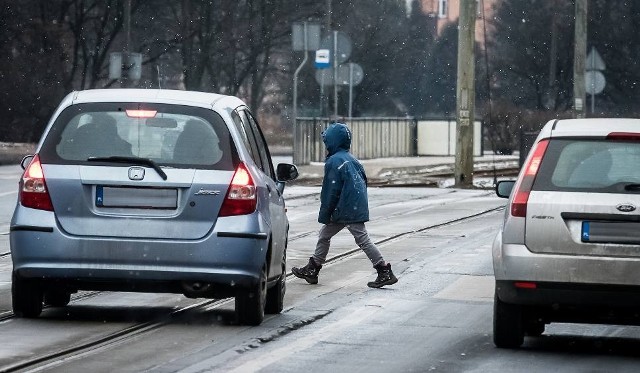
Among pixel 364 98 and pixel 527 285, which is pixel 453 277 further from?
pixel 364 98

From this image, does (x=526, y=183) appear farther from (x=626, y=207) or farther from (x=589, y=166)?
(x=626, y=207)

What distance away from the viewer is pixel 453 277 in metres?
15.2

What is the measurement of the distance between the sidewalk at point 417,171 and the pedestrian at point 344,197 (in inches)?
752

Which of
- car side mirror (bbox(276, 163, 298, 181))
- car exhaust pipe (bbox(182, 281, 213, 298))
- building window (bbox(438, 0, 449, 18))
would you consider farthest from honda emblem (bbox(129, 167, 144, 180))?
building window (bbox(438, 0, 449, 18))

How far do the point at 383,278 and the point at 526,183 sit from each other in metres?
4.39

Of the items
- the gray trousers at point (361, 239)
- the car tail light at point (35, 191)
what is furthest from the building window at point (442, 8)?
the car tail light at point (35, 191)

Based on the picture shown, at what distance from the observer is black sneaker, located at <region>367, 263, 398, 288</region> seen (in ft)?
46.6

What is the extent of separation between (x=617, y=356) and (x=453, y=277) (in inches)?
199

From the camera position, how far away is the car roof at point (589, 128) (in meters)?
10.1

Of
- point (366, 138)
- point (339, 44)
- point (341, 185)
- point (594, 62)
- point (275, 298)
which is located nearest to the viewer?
point (275, 298)

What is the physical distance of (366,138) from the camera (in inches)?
1788

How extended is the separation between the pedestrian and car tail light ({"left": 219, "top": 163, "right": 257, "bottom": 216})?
124 inches

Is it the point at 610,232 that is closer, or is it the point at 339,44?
the point at 610,232

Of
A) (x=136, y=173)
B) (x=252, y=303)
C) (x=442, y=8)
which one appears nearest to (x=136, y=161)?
(x=136, y=173)
